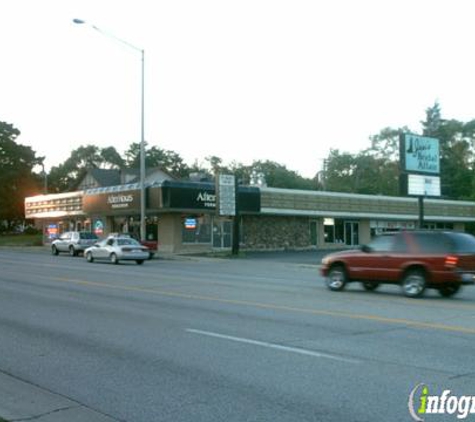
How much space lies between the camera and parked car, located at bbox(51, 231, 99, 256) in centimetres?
4266

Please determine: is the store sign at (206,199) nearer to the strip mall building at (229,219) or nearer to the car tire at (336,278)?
the strip mall building at (229,219)

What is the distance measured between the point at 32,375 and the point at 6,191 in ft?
257

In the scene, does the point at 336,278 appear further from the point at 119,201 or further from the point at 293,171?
the point at 293,171

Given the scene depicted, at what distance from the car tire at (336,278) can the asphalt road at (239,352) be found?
48.7 inches

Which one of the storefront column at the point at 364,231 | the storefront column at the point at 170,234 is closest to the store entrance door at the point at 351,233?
the storefront column at the point at 364,231

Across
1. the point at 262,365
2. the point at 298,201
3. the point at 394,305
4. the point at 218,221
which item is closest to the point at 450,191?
the point at 298,201

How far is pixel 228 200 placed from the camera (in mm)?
41531

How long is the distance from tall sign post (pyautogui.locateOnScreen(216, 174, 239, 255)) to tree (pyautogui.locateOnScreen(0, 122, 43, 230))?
4714 cm

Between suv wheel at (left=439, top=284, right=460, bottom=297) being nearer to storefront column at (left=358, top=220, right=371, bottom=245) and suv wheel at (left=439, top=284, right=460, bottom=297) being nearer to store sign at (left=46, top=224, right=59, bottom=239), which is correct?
storefront column at (left=358, top=220, right=371, bottom=245)

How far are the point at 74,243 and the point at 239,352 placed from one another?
35056mm

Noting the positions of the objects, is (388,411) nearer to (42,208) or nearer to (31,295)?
(31,295)

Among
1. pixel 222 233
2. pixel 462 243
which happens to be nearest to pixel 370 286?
pixel 462 243

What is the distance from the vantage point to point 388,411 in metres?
6.37
